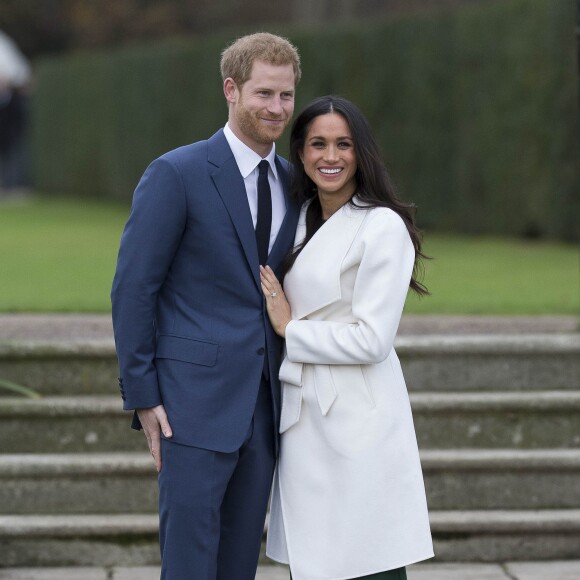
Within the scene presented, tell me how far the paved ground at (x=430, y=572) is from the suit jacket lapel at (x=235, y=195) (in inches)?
68.0

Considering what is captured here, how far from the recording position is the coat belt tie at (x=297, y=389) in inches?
139

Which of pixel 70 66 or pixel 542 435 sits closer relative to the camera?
pixel 542 435

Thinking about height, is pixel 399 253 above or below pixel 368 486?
above

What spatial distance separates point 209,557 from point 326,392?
551 mm

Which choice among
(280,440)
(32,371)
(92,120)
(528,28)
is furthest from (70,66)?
(280,440)

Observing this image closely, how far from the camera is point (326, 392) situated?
3541mm

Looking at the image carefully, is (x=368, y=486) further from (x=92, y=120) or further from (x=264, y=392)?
(x=92, y=120)

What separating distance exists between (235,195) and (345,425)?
0.69 meters

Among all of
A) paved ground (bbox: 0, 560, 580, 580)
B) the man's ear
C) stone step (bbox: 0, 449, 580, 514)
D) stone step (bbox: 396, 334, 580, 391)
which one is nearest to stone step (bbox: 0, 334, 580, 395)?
stone step (bbox: 396, 334, 580, 391)

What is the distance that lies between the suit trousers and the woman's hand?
0.18 meters

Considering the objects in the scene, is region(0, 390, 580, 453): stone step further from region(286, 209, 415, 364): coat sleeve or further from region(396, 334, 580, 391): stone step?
region(286, 209, 415, 364): coat sleeve

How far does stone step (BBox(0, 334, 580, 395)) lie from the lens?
5.43m

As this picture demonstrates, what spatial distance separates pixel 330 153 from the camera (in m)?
3.52

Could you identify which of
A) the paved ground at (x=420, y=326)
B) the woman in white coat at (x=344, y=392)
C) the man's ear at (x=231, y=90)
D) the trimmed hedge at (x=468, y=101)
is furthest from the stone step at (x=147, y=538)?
the trimmed hedge at (x=468, y=101)
